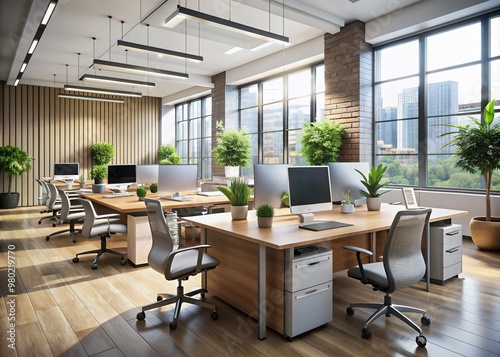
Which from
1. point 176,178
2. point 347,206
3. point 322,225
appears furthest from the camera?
point 176,178

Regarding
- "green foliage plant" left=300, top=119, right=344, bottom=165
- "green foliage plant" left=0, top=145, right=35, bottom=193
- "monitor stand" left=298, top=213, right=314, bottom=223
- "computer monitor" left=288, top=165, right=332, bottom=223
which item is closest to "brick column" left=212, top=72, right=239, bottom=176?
"green foliage plant" left=300, top=119, right=344, bottom=165

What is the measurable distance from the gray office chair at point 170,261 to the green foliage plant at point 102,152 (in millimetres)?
9847

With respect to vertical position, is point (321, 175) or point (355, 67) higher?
point (355, 67)

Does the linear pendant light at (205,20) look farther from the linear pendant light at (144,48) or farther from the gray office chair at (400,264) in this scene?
the gray office chair at (400,264)

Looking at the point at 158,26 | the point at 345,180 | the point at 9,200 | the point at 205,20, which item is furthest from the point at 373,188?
→ the point at 9,200

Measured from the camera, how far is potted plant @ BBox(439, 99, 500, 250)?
15.7ft

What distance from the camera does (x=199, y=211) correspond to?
18.5ft

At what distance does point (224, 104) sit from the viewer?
10086 mm

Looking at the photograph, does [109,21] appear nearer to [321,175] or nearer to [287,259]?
[321,175]

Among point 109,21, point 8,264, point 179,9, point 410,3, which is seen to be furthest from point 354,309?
point 109,21

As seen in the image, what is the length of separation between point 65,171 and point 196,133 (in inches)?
170

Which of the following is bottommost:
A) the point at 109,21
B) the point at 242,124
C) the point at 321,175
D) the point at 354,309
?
the point at 354,309

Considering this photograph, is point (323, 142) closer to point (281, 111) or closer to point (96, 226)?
point (281, 111)

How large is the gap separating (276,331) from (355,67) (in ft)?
16.9
